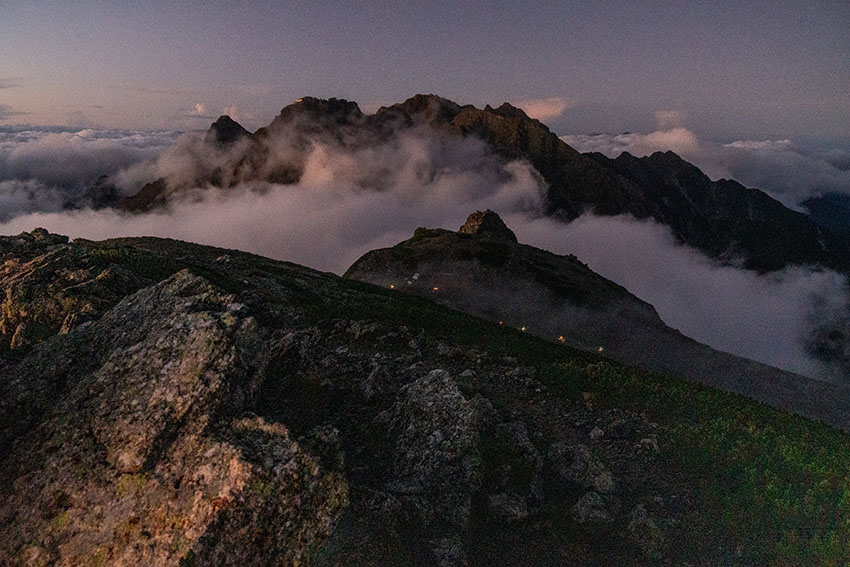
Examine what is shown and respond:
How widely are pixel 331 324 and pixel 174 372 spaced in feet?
54.0

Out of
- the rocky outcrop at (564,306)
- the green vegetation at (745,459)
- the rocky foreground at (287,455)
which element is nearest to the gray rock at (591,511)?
the rocky foreground at (287,455)

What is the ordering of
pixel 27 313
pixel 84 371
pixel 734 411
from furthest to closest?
pixel 734 411 < pixel 27 313 < pixel 84 371

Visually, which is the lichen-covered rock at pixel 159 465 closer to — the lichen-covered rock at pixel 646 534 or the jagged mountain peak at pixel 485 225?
the lichen-covered rock at pixel 646 534

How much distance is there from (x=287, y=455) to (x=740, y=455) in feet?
57.1

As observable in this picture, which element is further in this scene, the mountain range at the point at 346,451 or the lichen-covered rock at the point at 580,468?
the lichen-covered rock at the point at 580,468

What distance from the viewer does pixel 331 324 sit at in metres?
26.7

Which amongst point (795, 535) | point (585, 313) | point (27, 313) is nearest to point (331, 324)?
point (27, 313)

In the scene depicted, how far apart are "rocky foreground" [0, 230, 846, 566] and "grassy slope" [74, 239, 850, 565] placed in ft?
0.65

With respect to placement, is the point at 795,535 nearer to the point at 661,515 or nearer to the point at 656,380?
the point at 661,515

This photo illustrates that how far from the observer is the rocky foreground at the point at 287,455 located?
8508mm

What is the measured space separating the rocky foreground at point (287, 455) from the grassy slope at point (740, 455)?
20cm

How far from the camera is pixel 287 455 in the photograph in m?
9.10

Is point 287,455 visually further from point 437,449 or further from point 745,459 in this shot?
point 745,459

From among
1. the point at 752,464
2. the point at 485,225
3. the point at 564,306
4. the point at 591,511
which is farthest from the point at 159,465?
the point at 485,225
